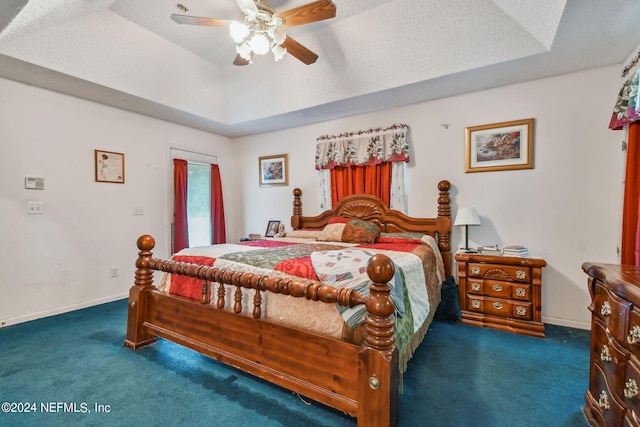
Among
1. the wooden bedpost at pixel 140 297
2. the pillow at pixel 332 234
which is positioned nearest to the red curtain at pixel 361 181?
the pillow at pixel 332 234

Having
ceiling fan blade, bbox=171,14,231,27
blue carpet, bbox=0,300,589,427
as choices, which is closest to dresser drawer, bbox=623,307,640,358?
blue carpet, bbox=0,300,589,427

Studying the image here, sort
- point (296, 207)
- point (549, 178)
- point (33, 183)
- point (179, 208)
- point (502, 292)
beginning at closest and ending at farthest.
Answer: point (502, 292) < point (549, 178) < point (33, 183) < point (179, 208) < point (296, 207)

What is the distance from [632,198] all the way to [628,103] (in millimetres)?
719

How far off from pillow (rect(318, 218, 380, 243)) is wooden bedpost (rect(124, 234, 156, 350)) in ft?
5.62

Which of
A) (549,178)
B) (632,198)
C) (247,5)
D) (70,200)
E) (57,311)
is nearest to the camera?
(247,5)

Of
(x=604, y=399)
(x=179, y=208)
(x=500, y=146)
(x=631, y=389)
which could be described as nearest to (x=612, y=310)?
(x=631, y=389)

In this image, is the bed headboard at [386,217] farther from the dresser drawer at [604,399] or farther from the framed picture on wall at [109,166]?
the framed picture on wall at [109,166]

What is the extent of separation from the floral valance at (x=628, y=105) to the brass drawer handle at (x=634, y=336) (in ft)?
5.93

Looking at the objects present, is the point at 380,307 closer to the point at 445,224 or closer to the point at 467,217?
the point at 467,217

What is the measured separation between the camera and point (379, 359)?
1.23 m

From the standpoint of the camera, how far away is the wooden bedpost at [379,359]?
48.0 inches

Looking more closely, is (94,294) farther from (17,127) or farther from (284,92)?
(284,92)

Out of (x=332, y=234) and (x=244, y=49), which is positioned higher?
(x=244, y=49)

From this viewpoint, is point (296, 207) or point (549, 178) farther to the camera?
point (296, 207)
